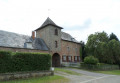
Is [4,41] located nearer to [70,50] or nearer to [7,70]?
[7,70]

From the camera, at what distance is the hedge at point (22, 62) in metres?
10.2

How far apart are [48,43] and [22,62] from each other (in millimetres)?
13828

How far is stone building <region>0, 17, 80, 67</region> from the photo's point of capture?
19.7m

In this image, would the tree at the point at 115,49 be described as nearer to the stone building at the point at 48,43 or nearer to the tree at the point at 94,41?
the tree at the point at 94,41

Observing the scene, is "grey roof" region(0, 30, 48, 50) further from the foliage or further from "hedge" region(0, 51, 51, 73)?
the foliage

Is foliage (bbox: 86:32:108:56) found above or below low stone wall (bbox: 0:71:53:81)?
above

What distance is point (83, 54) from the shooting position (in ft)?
116

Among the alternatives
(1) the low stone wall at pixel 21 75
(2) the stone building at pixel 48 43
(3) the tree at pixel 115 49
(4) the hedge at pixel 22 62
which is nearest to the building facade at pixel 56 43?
(2) the stone building at pixel 48 43

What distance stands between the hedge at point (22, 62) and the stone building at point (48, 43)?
798 cm

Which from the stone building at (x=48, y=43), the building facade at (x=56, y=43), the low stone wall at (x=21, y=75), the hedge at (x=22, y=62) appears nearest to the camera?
Answer: the low stone wall at (x=21, y=75)

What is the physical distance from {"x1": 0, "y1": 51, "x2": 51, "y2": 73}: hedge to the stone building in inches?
314

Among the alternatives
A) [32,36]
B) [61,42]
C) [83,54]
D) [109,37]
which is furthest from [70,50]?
[109,37]

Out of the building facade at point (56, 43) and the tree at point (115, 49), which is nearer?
the building facade at point (56, 43)

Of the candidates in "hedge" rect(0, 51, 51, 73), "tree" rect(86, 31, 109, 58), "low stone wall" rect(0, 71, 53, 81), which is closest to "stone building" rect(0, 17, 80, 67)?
"tree" rect(86, 31, 109, 58)
